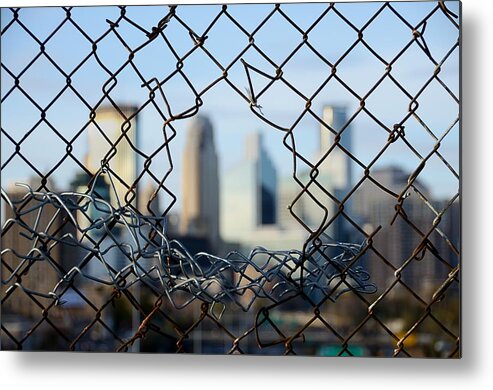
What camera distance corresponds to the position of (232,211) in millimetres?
1897

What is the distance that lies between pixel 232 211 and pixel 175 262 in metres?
0.13

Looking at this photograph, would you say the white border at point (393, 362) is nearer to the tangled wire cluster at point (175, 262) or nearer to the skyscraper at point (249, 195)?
the tangled wire cluster at point (175, 262)

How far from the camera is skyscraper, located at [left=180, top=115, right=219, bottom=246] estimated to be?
1.88 m

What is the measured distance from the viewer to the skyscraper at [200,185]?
1.88m

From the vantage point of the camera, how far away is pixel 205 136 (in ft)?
6.18

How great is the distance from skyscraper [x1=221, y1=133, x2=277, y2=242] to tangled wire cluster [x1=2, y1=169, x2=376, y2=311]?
0.05 m

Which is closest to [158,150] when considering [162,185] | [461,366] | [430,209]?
[162,185]

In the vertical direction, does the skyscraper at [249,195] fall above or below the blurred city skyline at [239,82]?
below

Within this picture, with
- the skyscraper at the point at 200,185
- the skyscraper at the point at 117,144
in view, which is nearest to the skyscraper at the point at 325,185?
the skyscraper at the point at 200,185

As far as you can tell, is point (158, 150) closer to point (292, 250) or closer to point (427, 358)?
point (292, 250)

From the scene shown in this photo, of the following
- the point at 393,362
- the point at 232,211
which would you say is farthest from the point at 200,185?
the point at 393,362

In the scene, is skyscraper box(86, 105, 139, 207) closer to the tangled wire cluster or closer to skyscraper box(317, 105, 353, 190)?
the tangled wire cluster

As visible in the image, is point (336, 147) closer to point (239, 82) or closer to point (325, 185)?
point (325, 185)

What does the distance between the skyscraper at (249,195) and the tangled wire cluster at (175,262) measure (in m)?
0.05
